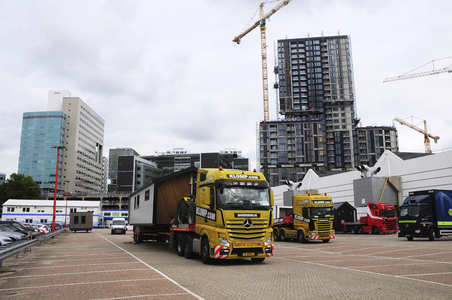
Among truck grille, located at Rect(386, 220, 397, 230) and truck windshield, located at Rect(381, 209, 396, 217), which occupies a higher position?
truck windshield, located at Rect(381, 209, 396, 217)

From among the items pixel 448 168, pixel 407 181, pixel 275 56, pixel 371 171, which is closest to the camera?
pixel 448 168

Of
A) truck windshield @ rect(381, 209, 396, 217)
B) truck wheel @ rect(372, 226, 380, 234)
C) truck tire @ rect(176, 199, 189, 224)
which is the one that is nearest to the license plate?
truck tire @ rect(176, 199, 189, 224)

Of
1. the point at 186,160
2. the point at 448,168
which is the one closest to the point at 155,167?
the point at 186,160

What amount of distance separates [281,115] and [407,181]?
9467 cm

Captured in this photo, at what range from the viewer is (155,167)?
152875 millimetres

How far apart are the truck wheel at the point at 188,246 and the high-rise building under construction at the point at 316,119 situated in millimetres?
99683

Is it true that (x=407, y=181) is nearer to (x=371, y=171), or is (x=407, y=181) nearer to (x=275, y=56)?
(x=371, y=171)

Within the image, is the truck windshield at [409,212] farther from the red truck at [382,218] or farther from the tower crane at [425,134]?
the tower crane at [425,134]

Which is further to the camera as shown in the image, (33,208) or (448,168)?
(33,208)

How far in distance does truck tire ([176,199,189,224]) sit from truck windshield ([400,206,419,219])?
16423mm

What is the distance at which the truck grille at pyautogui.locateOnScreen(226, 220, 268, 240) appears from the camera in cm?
1188

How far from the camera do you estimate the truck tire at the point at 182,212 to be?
14.9 m

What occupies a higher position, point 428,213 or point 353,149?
point 353,149

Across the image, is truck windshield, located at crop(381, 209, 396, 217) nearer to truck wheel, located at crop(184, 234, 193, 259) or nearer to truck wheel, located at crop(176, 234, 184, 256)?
truck wheel, located at crop(176, 234, 184, 256)
